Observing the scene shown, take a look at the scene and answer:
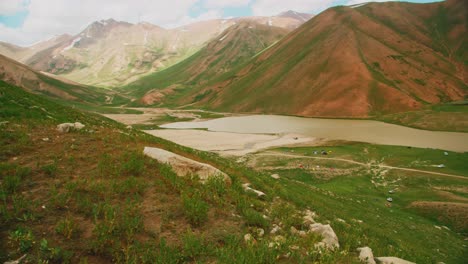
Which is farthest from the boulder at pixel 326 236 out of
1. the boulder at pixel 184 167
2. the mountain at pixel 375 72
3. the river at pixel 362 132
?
the mountain at pixel 375 72

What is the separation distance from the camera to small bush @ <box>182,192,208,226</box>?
25.9ft

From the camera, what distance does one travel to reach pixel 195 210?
26.4 ft

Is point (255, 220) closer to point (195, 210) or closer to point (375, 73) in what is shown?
point (195, 210)

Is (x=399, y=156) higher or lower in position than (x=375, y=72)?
lower

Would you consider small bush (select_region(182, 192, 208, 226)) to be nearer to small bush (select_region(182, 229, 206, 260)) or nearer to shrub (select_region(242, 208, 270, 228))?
small bush (select_region(182, 229, 206, 260))

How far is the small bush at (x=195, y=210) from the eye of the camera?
790 cm

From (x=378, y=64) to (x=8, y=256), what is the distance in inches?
7511

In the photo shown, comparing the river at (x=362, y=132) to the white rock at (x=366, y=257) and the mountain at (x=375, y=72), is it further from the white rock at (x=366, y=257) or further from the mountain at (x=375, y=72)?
the white rock at (x=366, y=257)

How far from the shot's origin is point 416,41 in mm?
181125

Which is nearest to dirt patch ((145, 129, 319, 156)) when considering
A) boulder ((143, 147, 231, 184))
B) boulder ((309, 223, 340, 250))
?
boulder ((143, 147, 231, 184))

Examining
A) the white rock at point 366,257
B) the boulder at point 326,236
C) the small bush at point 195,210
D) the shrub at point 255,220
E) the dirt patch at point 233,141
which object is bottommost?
the dirt patch at point 233,141

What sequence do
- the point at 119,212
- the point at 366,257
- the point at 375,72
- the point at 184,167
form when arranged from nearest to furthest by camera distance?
the point at 119,212, the point at 366,257, the point at 184,167, the point at 375,72

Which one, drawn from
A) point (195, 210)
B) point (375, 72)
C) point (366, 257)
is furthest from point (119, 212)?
point (375, 72)

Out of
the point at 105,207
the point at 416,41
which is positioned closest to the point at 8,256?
the point at 105,207
